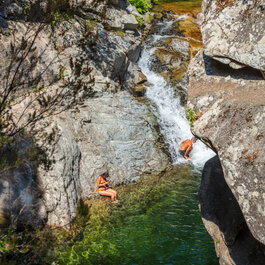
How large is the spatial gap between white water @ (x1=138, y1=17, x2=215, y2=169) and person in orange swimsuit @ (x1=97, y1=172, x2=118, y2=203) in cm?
481

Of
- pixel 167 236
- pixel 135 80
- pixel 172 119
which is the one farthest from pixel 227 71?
pixel 135 80

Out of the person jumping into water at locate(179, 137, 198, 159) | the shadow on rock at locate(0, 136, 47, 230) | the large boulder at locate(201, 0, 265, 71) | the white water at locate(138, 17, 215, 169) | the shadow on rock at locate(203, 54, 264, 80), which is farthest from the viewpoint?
the white water at locate(138, 17, 215, 169)

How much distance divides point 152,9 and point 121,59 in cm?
1336

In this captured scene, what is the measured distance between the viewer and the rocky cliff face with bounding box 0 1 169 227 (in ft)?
33.2

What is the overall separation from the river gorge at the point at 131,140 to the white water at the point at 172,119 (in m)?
0.08

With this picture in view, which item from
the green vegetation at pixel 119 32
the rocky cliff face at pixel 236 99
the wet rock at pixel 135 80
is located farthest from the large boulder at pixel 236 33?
the green vegetation at pixel 119 32

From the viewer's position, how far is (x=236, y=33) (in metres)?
5.59

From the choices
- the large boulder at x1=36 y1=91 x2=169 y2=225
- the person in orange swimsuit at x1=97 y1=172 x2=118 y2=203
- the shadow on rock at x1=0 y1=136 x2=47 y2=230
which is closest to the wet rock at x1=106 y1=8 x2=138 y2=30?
the large boulder at x1=36 y1=91 x2=169 y2=225

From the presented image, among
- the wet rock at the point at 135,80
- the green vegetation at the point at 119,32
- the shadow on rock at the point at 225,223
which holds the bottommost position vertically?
the shadow on rock at the point at 225,223

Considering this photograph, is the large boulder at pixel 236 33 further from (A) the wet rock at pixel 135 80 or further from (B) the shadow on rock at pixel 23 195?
(A) the wet rock at pixel 135 80

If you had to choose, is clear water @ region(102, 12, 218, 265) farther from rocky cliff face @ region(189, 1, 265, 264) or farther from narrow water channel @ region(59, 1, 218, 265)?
rocky cliff face @ region(189, 1, 265, 264)

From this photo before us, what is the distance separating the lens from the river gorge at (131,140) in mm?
5410

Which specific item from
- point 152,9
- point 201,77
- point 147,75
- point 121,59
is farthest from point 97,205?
point 152,9

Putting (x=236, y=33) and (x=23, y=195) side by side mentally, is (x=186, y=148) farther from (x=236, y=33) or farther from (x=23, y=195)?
(x=236, y=33)
